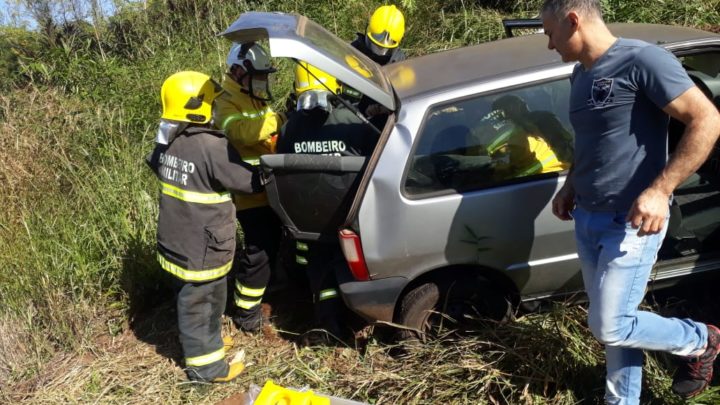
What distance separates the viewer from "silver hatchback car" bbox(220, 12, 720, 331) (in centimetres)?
294

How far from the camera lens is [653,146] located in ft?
7.33

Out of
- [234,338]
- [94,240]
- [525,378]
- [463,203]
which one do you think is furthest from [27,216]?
[525,378]

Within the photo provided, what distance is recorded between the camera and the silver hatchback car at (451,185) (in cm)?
294

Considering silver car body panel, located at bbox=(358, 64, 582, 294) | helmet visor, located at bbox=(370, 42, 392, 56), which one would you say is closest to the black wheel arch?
silver car body panel, located at bbox=(358, 64, 582, 294)

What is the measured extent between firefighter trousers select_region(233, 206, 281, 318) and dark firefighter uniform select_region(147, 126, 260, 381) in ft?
0.98

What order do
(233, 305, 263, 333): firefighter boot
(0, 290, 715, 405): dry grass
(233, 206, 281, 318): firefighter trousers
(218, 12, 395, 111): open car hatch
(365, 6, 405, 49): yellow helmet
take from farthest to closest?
(365, 6, 405, 49): yellow helmet < (233, 305, 263, 333): firefighter boot < (233, 206, 281, 318): firefighter trousers < (0, 290, 715, 405): dry grass < (218, 12, 395, 111): open car hatch

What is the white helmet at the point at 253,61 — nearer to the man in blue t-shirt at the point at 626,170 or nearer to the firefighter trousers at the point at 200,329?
the firefighter trousers at the point at 200,329

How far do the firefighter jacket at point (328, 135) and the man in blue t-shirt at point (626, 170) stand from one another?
1.09m

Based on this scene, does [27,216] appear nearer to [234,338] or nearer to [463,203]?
[234,338]

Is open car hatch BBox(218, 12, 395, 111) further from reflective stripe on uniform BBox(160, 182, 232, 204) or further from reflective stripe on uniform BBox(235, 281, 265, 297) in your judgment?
reflective stripe on uniform BBox(235, 281, 265, 297)

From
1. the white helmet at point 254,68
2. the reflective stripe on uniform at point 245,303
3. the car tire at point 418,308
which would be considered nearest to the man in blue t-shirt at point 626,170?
the car tire at point 418,308

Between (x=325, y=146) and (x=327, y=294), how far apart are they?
0.89 m

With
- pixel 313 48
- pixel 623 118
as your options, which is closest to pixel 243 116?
pixel 313 48

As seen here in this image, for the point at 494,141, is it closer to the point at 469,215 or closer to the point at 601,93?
the point at 469,215
